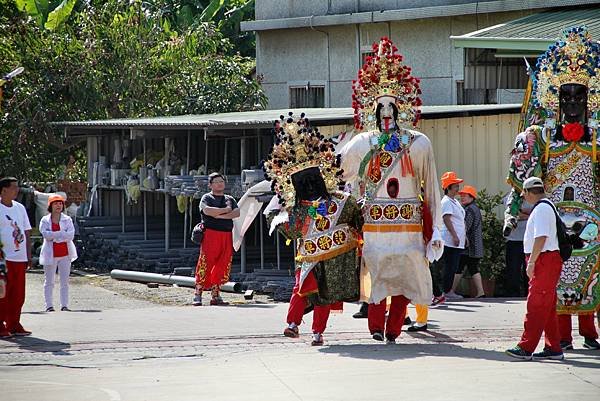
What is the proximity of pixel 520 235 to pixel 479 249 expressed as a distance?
55cm

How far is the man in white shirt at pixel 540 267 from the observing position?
10867mm

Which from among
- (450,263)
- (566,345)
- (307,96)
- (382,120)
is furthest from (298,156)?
(307,96)

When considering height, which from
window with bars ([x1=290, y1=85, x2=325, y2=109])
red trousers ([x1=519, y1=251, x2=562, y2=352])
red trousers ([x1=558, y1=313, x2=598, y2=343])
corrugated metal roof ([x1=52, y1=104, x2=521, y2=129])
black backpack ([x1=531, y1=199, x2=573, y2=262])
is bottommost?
red trousers ([x1=558, y1=313, x2=598, y2=343])

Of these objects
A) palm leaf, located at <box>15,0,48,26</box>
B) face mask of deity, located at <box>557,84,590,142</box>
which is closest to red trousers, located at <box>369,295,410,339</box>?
face mask of deity, located at <box>557,84,590,142</box>

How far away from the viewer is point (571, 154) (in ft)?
39.1

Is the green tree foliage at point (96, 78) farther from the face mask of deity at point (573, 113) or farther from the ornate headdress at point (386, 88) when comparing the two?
the face mask of deity at point (573, 113)

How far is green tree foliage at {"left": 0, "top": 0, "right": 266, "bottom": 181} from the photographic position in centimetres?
3050

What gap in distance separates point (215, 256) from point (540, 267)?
6.96m

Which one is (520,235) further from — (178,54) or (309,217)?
(178,54)

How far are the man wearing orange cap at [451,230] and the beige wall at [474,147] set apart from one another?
1.68 m

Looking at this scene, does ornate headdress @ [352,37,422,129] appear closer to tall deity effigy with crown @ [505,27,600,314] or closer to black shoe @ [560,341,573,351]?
tall deity effigy with crown @ [505,27,600,314]

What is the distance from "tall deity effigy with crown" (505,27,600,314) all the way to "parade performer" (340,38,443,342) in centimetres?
90

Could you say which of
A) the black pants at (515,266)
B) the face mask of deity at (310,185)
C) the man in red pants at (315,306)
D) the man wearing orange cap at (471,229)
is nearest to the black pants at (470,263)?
the man wearing orange cap at (471,229)

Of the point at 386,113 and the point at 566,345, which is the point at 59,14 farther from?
the point at 566,345
